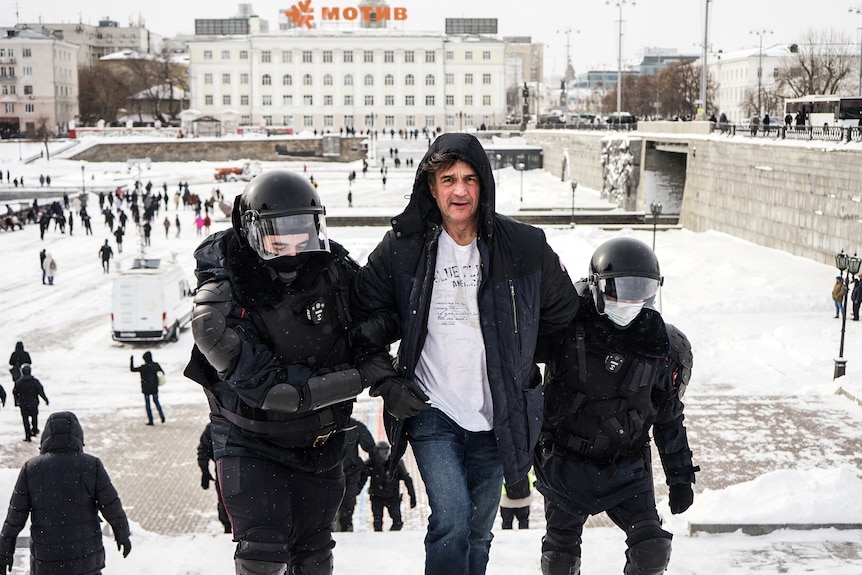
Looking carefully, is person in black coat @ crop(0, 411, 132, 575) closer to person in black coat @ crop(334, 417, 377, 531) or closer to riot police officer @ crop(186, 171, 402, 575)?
riot police officer @ crop(186, 171, 402, 575)

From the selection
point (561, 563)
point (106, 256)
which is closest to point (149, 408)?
point (561, 563)

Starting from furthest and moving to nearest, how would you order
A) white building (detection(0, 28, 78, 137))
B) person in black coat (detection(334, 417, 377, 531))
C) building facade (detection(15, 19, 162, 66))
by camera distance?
building facade (detection(15, 19, 162, 66)) < white building (detection(0, 28, 78, 137)) < person in black coat (detection(334, 417, 377, 531))

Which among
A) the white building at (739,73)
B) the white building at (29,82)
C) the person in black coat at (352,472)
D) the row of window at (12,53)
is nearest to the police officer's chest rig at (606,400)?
the person in black coat at (352,472)

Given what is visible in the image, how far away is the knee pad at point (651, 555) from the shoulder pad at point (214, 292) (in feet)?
7.00

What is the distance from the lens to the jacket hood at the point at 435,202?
3977 millimetres

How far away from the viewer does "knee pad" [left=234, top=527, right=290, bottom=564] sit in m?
3.90

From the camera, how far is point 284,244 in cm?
405

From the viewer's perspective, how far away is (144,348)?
2061 centimetres

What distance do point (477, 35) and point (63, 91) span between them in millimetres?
46984

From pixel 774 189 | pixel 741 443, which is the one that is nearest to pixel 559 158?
pixel 774 189

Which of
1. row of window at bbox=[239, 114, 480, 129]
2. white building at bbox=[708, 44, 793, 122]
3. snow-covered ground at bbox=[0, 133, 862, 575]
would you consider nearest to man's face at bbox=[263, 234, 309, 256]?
snow-covered ground at bbox=[0, 133, 862, 575]

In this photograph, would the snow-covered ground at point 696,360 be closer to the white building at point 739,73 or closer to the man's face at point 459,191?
the man's face at point 459,191

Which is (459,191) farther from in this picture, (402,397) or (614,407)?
(614,407)

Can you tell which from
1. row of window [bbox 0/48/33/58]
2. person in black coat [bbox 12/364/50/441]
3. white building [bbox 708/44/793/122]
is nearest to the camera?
person in black coat [bbox 12/364/50/441]
